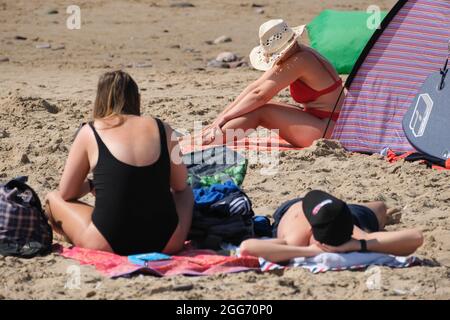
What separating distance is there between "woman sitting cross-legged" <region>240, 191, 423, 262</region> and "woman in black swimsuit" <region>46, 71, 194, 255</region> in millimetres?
420

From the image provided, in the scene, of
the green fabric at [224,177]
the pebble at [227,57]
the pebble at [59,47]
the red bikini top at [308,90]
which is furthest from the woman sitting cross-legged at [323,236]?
the pebble at [59,47]

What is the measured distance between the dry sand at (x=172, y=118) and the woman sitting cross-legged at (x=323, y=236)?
0.12m

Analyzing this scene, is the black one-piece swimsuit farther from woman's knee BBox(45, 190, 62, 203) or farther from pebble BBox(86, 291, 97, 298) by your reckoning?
pebble BBox(86, 291, 97, 298)

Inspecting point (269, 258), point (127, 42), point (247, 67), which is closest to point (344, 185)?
point (269, 258)

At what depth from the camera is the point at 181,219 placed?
16.0 ft

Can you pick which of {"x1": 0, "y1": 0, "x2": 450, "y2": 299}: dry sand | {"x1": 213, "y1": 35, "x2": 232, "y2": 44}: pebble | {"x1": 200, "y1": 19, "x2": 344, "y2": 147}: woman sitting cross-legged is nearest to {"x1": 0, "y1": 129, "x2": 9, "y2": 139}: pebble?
{"x1": 0, "y1": 0, "x2": 450, "y2": 299}: dry sand

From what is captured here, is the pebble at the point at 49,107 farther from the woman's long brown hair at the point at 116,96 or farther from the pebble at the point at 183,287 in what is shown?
the pebble at the point at 183,287

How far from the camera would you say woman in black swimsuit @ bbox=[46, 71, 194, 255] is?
15.5 feet

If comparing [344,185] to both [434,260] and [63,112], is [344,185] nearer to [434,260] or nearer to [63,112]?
[434,260]

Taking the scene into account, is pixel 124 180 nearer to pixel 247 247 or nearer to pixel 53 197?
pixel 53 197

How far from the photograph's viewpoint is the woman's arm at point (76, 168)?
4.81 m

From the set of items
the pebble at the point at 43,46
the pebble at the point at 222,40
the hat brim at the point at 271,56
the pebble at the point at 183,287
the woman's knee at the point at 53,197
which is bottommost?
the pebble at the point at 43,46

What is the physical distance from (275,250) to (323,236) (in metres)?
0.23

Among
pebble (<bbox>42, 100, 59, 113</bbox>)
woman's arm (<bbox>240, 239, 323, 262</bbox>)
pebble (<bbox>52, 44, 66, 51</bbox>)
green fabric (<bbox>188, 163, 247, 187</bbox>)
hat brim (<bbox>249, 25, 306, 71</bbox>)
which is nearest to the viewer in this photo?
woman's arm (<bbox>240, 239, 323, 262</bbox>)
